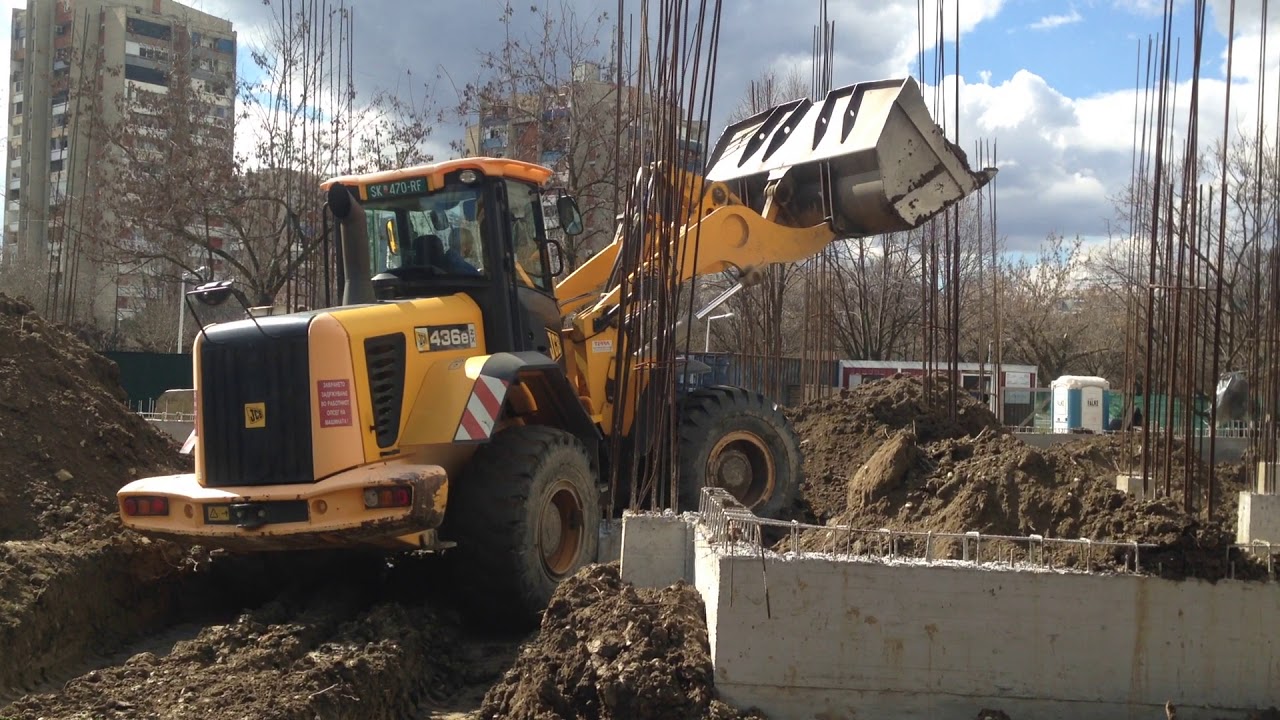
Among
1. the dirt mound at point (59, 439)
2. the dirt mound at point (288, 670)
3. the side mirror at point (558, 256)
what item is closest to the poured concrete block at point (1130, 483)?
the side mirror at point (558, 256)

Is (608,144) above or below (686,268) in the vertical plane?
above

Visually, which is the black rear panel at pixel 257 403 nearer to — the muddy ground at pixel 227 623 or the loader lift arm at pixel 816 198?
the muddy ground at pixel 227 623

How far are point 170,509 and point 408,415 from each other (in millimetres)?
1408

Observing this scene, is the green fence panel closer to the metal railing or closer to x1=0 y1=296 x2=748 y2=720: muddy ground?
x1=0 y1=296 x2=748 y2=720: muddy ground

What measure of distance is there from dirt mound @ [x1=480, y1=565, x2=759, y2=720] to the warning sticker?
1743 mm

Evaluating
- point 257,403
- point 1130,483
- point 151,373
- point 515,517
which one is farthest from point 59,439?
point 151,373

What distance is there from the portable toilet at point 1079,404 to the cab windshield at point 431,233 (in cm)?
2242

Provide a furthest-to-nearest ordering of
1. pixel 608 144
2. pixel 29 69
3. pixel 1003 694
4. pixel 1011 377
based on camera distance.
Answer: pixel 1011 377 < pixel 29 69 < pixel 608 144 < pixel 1003 694

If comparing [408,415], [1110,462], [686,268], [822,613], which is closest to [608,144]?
[1110,462]

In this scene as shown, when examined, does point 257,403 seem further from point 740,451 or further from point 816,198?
point 816,198

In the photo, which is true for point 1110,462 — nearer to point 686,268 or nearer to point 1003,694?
point 686,268

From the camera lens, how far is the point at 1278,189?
11.0 meters

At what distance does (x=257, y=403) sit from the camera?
6.75m

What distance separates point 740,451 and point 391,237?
11.1 feet
